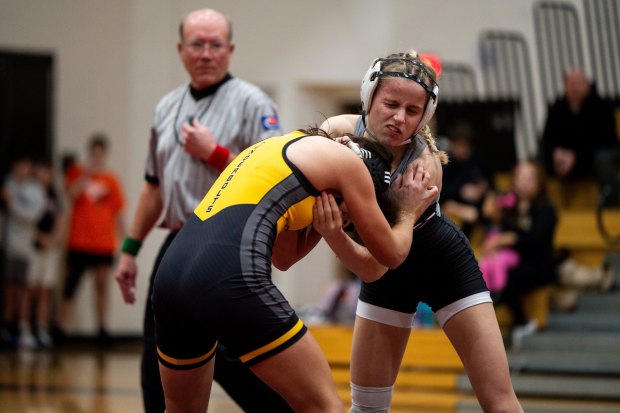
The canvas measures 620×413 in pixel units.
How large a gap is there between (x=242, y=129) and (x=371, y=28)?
246 inches

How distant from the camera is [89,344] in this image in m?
9.86

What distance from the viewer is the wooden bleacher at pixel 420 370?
254 inches

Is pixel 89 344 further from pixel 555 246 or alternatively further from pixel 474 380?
pixel 474 380

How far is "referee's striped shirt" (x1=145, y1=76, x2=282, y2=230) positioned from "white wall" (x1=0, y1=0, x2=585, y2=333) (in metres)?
5.80

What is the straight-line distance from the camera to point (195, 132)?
12.9 feet

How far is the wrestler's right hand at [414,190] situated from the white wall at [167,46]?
22.5ft

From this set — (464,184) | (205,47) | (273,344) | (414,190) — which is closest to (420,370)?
(464,184)

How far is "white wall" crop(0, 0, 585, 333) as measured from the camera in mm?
9906

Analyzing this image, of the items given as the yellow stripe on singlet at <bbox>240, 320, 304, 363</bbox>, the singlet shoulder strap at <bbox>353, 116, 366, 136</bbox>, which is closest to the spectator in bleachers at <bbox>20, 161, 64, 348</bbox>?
the singlet shoulder strap at <bbox>353, 116, 366, 136</bbox>

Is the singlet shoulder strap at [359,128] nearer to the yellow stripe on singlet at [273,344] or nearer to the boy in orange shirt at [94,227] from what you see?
the yellow stripe on singlet at [273,344]

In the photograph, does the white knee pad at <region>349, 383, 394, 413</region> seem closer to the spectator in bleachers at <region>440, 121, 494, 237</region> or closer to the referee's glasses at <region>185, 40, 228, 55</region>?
the referee's glasses at <region>185, 40, 228, 55</region>

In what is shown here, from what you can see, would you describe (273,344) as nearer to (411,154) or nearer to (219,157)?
Answer: (411,154)

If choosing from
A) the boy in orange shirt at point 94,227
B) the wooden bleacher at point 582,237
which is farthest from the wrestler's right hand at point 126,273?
the boy in orange shirt at point 94,227

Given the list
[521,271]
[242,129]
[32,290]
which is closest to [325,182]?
[242,129]
